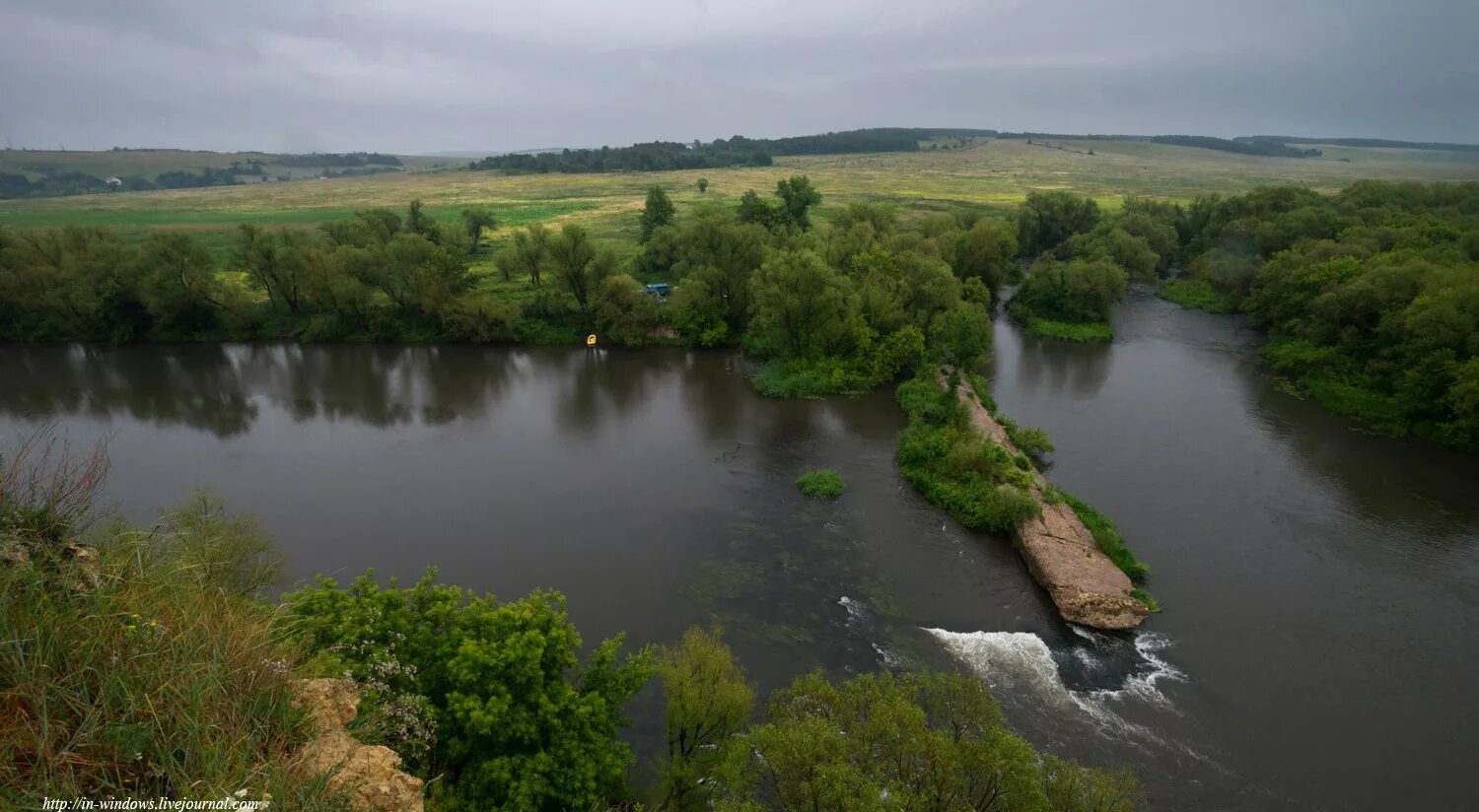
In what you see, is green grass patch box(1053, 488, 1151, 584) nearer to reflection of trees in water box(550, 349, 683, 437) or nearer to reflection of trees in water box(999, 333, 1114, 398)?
reflection of trees in water box(999, 333, 1114, 398)

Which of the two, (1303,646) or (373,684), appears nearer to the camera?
(373,684)

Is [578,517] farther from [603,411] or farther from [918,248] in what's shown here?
[918,248]

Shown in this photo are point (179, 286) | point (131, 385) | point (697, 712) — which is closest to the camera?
point (697, 712)

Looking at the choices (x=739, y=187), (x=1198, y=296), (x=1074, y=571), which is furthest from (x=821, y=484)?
(x=739, y=187)

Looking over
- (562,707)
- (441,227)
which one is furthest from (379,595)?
(441,227)

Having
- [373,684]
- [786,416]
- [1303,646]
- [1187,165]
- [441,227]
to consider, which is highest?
[1187,165]

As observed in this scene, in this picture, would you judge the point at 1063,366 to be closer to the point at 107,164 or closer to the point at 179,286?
the point at 179,286

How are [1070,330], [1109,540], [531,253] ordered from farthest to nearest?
[531,253] < [1070,330] < [1109,540]
